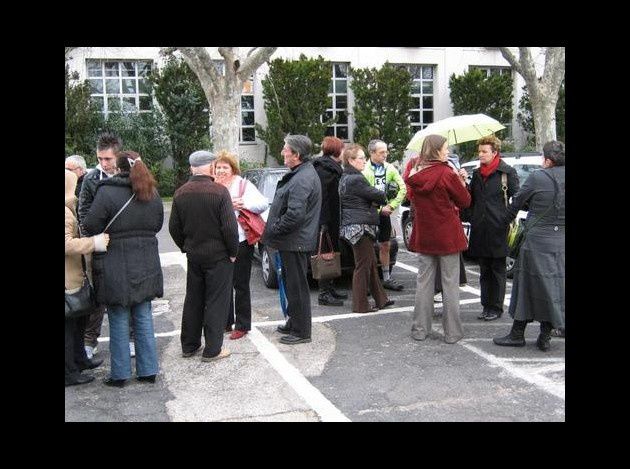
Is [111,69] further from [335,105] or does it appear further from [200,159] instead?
[200,159]

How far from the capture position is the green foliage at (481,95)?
24672 millimetres

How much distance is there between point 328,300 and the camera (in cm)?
754

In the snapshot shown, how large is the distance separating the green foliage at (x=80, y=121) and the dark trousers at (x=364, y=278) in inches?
600

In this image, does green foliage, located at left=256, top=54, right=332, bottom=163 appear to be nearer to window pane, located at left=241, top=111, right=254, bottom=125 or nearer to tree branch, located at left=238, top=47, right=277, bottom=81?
window pane, located at left=241, top=111, right=254, bottom=125

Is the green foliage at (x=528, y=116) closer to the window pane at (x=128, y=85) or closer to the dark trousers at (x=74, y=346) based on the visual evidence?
the window pane at (x=128, y=85)

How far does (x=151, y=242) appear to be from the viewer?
16.8 ft

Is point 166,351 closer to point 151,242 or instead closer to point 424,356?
point 151,242

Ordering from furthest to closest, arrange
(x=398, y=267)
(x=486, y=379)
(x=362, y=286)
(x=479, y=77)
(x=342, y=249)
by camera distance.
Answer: (x=479, y=77) < (x=398, y=267) < (x=342, y=249) < (x=362, y=286) < (x=486, y=379)

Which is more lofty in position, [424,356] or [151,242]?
[151,242]

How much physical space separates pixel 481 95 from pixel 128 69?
518 inches

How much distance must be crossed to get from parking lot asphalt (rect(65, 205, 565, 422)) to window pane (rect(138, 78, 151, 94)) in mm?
17175

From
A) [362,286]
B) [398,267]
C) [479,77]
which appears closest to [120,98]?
[479,77]

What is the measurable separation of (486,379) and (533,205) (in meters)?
1.61

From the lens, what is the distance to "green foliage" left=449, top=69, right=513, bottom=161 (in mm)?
24672
